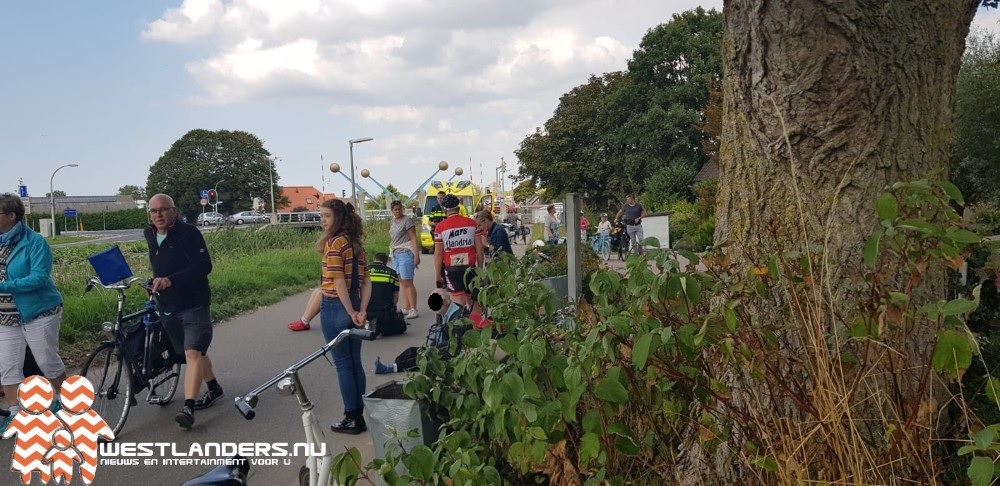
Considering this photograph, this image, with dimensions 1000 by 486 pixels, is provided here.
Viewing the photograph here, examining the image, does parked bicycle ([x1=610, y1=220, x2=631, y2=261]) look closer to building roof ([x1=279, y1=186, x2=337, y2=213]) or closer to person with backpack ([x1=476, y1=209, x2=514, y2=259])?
person with backpack ([x1=476, y1=209, x2=514, y2=259])

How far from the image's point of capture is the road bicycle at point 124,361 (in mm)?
5531

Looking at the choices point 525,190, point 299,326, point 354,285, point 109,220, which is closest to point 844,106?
point 354,285

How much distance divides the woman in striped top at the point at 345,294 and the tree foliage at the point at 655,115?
32.7 m

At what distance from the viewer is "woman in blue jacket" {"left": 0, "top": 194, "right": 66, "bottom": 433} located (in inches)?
207

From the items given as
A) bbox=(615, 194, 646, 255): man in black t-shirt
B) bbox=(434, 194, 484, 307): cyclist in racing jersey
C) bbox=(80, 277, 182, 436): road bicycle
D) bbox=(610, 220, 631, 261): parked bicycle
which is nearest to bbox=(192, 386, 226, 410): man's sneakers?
bbox=(80, 277, 182, 436): road bicycle

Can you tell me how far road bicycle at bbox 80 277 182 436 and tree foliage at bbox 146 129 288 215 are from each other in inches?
2919

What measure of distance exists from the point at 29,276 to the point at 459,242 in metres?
4.00

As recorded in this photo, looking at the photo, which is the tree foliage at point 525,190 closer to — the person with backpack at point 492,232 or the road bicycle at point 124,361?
the person with backpack at point 492,232

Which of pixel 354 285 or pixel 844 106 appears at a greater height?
pixel 844 106

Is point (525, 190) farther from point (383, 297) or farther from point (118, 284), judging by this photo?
point (118, 284)

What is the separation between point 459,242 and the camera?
805 centimetres

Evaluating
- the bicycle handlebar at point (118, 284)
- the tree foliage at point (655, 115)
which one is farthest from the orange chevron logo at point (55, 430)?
the tree foliage at point (655, 115)

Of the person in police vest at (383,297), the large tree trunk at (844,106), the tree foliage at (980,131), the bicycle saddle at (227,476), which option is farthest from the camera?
the tree foliage at (980,131)

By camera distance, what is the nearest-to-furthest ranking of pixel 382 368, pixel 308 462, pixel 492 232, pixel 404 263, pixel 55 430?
pixel 308 462, pixel 55 430, pixel 382 368, pixel 492 232, pixel 404 263
